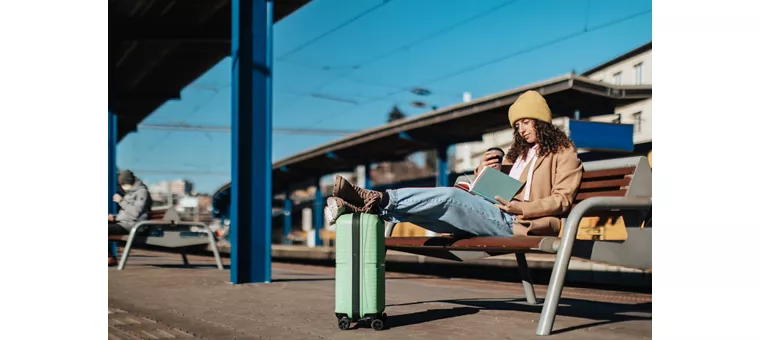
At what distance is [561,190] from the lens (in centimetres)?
409

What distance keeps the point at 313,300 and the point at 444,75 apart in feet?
20.3

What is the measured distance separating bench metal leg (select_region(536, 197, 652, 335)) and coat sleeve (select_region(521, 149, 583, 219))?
14.1 inches

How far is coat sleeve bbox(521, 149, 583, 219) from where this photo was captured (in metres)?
4.04

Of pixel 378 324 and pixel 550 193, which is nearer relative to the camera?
pixel 378 324

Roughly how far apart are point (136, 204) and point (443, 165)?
1429 cm

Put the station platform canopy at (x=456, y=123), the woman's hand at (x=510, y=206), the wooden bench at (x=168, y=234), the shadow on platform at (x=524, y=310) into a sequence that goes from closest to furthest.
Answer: the woman's hand at (x=510, y=206), the shadow on platform at (x=524, y=310), the wooden bench at (x=168, y=234), the station platform canopy at (x=456, y=123)

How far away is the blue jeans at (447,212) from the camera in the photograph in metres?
3.83

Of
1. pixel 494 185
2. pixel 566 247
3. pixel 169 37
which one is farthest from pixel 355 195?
pixel 169 37

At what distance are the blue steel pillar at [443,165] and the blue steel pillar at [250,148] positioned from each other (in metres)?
15.7

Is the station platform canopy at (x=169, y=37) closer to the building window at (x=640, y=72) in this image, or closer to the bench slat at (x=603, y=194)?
the building window at (x=640, y=72)

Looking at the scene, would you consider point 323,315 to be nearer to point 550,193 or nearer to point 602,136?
point 550,193

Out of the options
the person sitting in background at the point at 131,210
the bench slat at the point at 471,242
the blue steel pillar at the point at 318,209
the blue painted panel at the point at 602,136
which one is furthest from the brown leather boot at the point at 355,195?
the blue steel pillar at the point at 318,209
